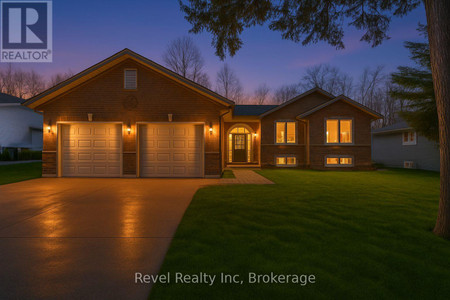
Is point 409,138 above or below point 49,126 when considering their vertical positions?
below

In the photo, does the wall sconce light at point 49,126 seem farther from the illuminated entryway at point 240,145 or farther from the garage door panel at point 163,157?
the illuminated entryway at point 240,145

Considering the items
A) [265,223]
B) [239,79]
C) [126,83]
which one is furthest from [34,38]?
[239,79]

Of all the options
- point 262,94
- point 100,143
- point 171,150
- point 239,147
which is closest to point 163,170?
point 171,150

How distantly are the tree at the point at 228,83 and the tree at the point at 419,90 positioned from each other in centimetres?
2039

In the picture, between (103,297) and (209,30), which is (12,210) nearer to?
(103,297)

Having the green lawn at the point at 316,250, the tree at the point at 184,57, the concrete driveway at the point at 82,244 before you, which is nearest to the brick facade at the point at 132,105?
the concrete driveway at the point at 82,244

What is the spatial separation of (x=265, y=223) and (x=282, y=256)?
4.02 feet

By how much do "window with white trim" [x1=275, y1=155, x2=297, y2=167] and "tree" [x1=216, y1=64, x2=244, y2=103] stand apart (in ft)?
54.8

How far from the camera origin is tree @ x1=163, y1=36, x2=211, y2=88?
26.1m

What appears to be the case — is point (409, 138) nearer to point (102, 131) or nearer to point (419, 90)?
point (419, 90)

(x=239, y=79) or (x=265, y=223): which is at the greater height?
(x=239, y=79)

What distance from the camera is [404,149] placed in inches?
673

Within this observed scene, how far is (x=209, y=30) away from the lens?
627 centimetres

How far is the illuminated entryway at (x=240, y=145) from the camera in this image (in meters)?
17.1
